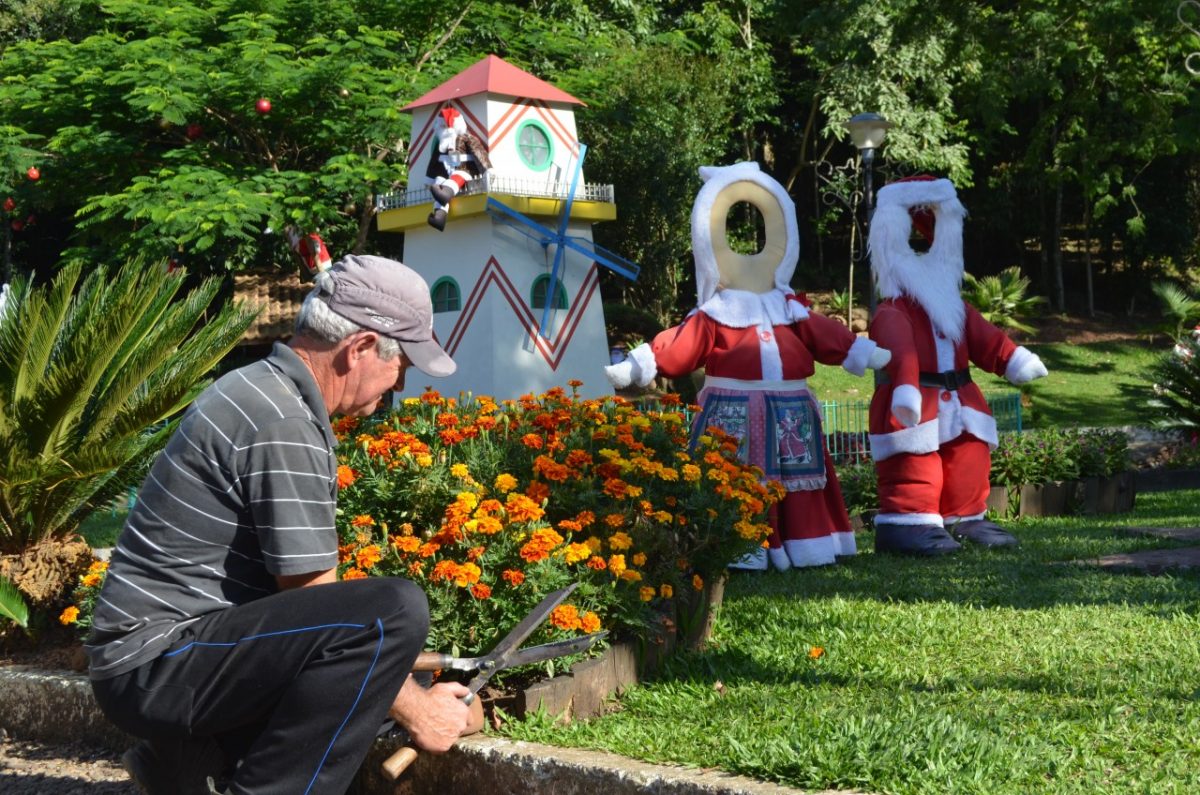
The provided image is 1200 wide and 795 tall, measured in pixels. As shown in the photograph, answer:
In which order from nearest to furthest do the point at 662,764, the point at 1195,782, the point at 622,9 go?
the point at 1195,782, the point at 662,764, the point at 622,9

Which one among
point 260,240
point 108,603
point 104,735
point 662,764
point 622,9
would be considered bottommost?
point 104,735

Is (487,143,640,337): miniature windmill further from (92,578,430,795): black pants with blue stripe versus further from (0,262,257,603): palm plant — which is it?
(92,578,430,795): black pants with blue stripe

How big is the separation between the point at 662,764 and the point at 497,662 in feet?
1.77

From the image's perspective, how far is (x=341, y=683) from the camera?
3.04 m

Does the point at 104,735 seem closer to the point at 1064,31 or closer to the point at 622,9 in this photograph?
the point at 1064,31

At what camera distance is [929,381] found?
7.39m

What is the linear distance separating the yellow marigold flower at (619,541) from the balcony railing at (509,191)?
41.9 feet

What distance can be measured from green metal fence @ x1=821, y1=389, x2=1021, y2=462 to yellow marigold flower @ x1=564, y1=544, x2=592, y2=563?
31.0ft

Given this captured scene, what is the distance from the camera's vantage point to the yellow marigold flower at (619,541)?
442cm

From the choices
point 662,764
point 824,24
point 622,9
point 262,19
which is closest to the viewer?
point 662,764

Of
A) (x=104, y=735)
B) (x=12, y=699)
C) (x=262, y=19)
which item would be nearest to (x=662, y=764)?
(x=104, y=735)

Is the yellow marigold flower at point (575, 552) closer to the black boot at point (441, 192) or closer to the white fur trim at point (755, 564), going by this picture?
the white fur trim at point (755, 564)

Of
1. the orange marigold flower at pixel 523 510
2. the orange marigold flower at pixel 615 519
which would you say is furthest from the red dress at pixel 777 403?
the orange marigold flower at pixel 523 510

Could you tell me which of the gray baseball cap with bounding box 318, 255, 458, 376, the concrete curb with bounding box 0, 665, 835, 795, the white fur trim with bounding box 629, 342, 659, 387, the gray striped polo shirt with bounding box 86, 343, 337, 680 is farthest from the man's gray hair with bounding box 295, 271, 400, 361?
the white fur trim with bounding box 629, 342, 659, 387
